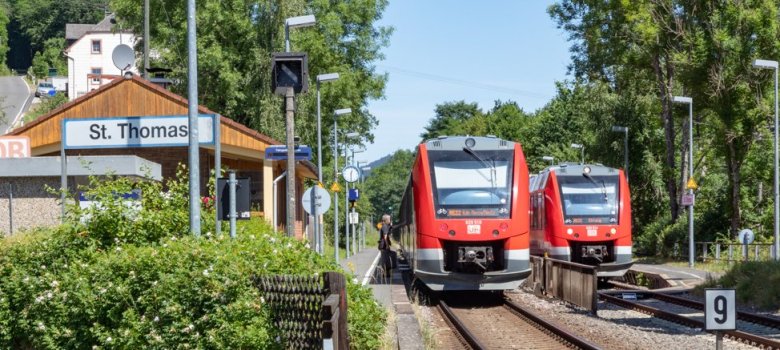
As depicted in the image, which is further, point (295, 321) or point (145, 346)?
point (145, 346)

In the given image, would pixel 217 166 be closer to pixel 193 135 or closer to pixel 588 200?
pixel 193 135

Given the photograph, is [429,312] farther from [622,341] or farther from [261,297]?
[261,297]

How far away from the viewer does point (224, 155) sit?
3238 cm

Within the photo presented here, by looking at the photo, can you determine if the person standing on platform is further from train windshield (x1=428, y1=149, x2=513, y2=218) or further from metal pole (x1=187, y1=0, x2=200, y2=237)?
metal pole (x1=187, y1=0, x2=200, y2=237)

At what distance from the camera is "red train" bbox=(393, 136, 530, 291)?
21000 mm

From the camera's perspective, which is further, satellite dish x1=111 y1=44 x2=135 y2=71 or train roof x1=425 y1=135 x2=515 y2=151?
satellite dish x1=111 y1=44 x2=135 y2=71


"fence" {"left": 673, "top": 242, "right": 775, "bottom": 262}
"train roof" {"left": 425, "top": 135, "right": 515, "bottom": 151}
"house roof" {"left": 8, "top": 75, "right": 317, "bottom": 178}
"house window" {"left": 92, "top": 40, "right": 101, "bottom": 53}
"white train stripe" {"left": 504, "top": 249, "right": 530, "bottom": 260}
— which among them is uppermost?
"house window" {"left": 92, "top": 40, "right": 101, "bottom": 53}

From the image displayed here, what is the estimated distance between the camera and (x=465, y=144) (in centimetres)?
2169

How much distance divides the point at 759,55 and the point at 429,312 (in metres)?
23.2

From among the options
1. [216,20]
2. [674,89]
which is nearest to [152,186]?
[216,20]

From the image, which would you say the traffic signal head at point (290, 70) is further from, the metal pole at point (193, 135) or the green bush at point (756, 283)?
the green bush at point (756, 283)

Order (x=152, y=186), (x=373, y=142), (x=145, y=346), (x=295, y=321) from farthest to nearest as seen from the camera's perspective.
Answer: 1. (x=373, y=142)
2. (x=152, y=186)
3. (x=145, y=346)
4. (x=295, y=321)

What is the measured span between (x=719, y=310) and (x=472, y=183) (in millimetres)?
11665

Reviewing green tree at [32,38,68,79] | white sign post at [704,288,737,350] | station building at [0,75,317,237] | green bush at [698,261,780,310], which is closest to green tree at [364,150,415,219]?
green tree at [32,38,68,79]
